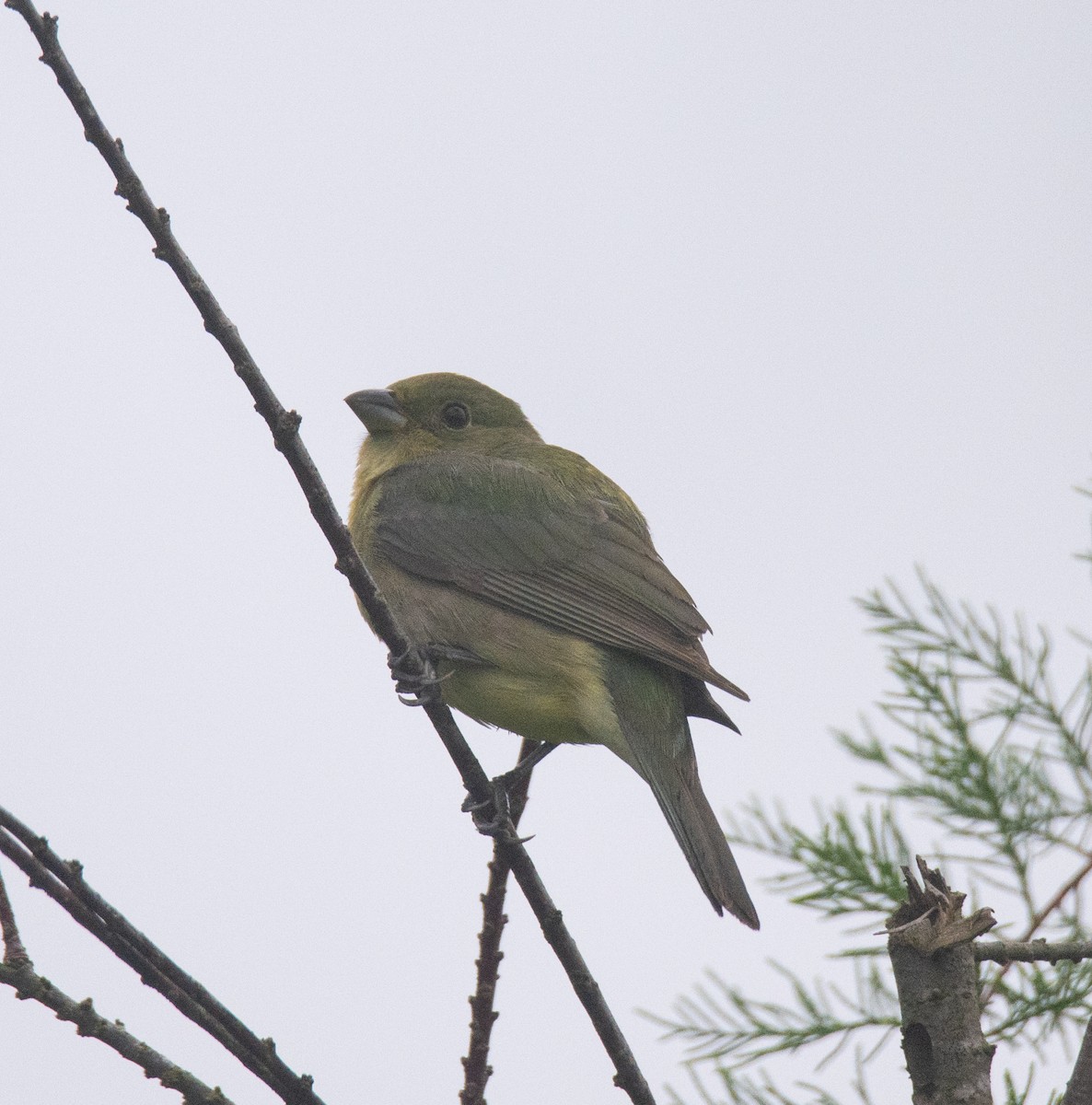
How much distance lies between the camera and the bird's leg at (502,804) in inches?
130

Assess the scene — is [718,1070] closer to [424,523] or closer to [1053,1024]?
[1053,1024]

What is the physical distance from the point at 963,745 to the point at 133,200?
2.03 metres

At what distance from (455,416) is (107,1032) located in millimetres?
4123

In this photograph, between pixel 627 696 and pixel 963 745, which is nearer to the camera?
pixel 963 745

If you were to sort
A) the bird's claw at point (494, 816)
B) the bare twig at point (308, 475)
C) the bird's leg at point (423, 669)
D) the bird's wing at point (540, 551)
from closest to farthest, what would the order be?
1. the bare twig at point (308, 475)
2. the bird's claw at point (494, 816)
3. the bird's leg at point (423, 669)
4. the bird's wing at point (540, 551)

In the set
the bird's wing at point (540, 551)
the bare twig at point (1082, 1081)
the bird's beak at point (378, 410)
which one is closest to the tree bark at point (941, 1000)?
the bare twig at point (1082, 1081)

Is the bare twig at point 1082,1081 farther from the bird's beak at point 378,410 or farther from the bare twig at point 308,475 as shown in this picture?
the bird's beak at point 378,410

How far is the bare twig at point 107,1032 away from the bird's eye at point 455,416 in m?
4.05

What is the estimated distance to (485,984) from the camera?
3.16 m

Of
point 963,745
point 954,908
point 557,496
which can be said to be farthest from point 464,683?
point 954,908

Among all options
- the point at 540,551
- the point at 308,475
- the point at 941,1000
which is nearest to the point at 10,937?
the point at 308,475

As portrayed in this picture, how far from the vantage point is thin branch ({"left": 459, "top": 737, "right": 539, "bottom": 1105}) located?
2.90 m

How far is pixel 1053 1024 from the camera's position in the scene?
9.46 feet

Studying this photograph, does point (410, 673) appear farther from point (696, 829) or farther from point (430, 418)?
point (430, 418)
